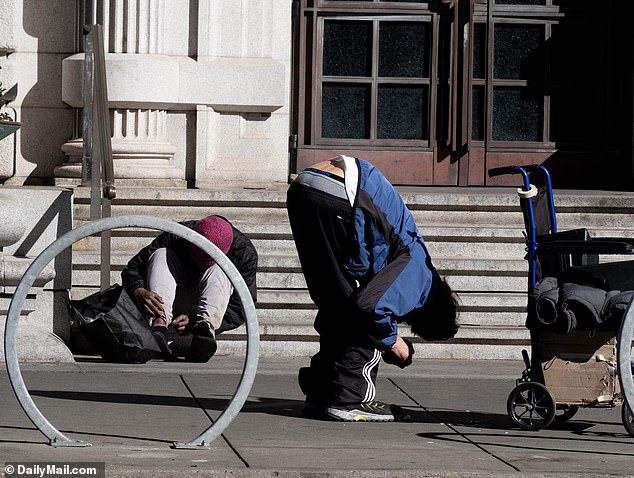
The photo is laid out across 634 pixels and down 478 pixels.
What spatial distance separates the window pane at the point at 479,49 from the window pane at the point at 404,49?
460 millimetres

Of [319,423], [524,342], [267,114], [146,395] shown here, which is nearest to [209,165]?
[267,114]

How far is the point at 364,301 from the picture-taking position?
6.40 metres

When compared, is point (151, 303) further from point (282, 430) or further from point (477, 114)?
point (477, 114)

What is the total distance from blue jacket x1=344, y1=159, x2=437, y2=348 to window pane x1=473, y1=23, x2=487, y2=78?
563cm

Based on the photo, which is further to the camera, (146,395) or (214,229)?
(214,229)

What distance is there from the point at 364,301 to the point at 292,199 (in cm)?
68

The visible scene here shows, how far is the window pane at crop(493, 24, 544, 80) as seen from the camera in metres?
12.0

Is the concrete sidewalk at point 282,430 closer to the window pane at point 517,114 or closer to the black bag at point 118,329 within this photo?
the black bag at point 118,329

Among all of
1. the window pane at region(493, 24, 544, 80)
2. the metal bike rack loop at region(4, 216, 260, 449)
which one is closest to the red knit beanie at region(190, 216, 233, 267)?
the metal bike rack loop at region(4, 216, 260, 449)

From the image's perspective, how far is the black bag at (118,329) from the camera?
8.34 meters

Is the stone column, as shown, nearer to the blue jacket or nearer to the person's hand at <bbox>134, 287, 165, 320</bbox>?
the person's hand at <bbox>134, 287, 165, 320</bbox>

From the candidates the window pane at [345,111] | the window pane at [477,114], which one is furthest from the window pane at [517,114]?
the window pane at [345,111]

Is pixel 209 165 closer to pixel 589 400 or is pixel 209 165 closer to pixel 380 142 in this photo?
pixel 380 142

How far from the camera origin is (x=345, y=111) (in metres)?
12.0
